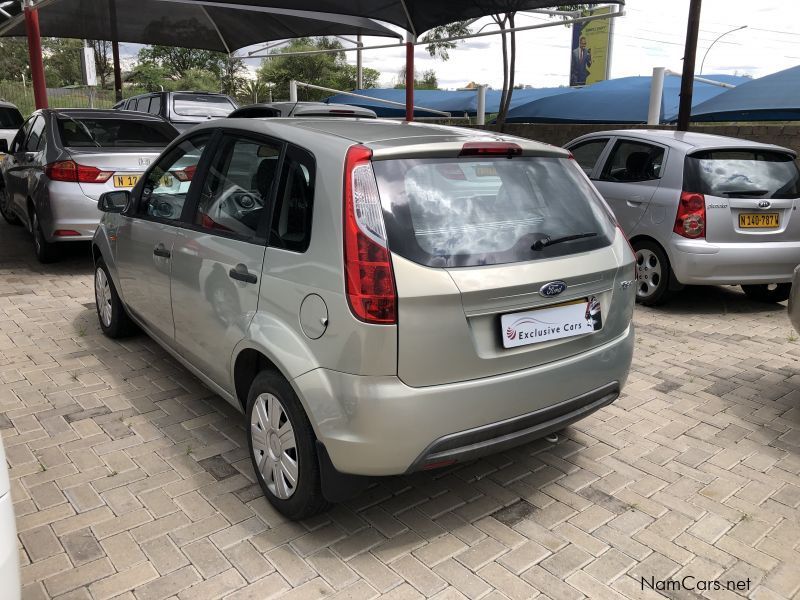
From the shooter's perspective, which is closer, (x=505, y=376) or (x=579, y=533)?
(x=505, y=376)

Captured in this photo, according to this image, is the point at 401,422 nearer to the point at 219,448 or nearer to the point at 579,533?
the point at 579,533

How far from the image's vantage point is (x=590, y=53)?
4456cm

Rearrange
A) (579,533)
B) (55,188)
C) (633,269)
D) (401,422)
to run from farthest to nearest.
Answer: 1. (55,188)
2. (633,269)
3. (579,533)
4. (401,422)

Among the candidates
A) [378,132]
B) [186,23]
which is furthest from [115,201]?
[186,23]

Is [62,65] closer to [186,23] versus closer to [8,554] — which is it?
[186,23]

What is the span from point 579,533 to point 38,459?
267 cm

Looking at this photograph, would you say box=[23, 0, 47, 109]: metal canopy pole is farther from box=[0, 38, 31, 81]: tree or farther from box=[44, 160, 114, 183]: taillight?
box=[0, 38, 31, 81]: tree

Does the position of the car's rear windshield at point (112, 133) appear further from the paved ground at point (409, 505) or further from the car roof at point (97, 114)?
the paved ground at point (409, 505)

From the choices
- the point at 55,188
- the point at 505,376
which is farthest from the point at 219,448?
the point at 55,188

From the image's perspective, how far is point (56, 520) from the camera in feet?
9.33

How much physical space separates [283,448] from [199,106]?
430 inches

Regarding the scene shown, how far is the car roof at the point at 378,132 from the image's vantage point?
2697 millimetres

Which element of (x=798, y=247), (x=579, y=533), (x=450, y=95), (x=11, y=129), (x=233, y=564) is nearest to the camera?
(x=233, y=564)

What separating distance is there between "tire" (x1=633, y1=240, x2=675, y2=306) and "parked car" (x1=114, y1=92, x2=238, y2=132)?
27.4 ft
